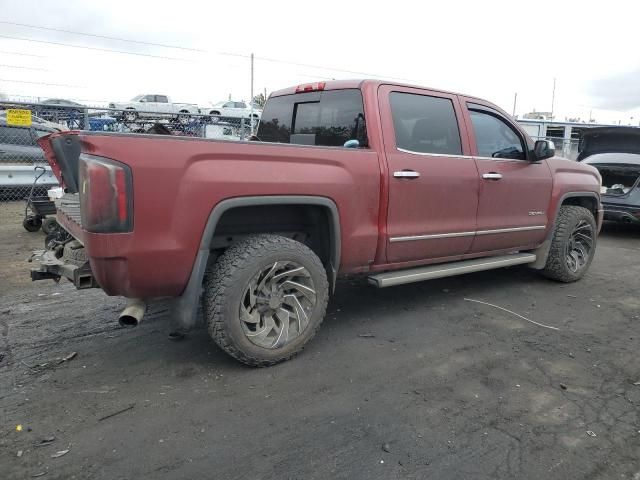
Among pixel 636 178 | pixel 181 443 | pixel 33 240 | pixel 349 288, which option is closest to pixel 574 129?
pixel 636 178

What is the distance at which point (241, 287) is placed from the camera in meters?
3.19

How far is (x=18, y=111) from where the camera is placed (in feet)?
27.6

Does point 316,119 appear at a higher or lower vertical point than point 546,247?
higher

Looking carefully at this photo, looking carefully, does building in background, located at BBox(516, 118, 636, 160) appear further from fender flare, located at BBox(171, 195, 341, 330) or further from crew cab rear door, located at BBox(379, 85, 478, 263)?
fender flare, located at BBox(171, 195, 341, 330)

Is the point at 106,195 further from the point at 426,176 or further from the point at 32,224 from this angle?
the point at 32,224

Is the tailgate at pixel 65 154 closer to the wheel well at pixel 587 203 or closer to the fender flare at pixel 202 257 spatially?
the fender flare at pixel 202 257

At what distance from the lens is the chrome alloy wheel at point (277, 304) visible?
3.32 meters

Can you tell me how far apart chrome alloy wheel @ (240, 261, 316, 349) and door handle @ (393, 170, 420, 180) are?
1.07 meters

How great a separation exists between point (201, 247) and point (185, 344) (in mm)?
1044

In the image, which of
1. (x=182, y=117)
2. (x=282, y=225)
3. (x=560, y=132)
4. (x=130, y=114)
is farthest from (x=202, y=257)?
(x=560, y=132)

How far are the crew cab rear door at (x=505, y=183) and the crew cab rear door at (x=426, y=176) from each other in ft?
0.50

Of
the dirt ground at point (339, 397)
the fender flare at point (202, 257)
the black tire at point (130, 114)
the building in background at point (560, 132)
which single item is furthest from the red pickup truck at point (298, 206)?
the building in background at point (560, 132)

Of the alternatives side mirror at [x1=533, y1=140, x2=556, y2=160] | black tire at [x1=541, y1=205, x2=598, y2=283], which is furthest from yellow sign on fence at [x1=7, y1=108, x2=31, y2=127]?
black tire at [x1=541, y1=205, x2=598, y2=283]

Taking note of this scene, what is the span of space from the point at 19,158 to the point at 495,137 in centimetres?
897
